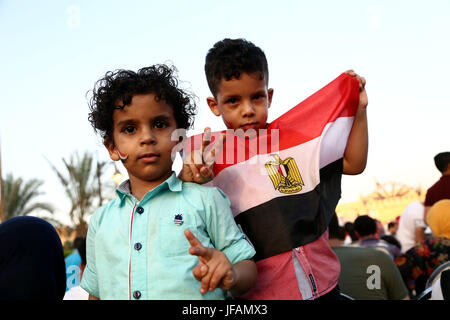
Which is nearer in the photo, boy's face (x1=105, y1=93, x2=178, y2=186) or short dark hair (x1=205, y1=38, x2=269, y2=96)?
boy's face (x1=105, y1=93, x2=178, y2=186)

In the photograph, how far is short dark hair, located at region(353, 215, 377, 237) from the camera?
5.73 metres

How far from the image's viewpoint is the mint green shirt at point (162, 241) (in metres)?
1.63

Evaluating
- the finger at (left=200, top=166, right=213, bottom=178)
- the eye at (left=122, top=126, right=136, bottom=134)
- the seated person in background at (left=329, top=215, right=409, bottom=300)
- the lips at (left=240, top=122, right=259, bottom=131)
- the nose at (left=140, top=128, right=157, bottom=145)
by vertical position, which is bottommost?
the seated person in background at (left=329, top=215, right=409, bottom=300)

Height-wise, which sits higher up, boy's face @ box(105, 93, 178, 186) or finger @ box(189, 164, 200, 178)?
boy's face @ box(105, 93, 178, 186)

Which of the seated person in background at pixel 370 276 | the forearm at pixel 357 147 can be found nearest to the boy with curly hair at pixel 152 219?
the forearm at pixel 357 147

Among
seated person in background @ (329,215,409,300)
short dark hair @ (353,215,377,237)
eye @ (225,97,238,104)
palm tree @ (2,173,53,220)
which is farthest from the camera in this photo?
palm tree @ (2,173,53,220)

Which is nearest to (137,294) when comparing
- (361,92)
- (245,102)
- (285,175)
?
(285,175)

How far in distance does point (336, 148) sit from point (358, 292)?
7.83 feet

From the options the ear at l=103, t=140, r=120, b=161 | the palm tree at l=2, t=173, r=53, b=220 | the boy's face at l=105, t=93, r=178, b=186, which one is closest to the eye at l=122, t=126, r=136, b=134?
the boy's face at l=105, t=93, r=178, b=186

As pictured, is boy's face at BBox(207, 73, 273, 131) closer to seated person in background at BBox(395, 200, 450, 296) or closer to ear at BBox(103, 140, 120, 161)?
ear at BBox(103, 140, 120, 161)

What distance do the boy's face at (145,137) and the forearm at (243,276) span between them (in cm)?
47

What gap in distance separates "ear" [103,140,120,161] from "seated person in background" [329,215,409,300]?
2.46 meters
